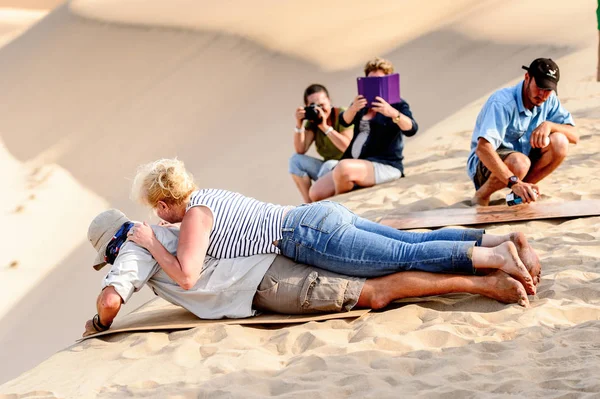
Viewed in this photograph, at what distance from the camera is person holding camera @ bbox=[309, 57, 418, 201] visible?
6.64 m

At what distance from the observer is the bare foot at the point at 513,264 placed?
146 inches

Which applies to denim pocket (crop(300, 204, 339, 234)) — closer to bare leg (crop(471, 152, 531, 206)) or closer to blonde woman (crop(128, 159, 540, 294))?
blonde woman (crop(128, 159, 540, 294))

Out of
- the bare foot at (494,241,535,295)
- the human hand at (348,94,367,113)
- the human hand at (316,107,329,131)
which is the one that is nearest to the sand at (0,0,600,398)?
the bare foot at (494,241,535,295)

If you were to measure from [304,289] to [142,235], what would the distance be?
2.76ft

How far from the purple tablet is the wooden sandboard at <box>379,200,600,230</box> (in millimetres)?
1191

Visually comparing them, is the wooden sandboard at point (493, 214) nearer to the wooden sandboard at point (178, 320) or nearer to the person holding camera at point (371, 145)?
the person holding camera at point (371, 145)

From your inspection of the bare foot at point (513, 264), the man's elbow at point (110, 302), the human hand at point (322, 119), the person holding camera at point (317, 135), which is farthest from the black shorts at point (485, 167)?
the man's elbow at point (110, 302)

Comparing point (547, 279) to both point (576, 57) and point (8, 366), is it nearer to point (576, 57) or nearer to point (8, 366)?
point (8, 366)

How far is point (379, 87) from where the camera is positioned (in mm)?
6574

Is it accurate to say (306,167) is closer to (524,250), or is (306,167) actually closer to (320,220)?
(320,220)

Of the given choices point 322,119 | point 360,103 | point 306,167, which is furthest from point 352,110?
point 306,167

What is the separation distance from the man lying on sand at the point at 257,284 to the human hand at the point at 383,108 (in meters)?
2.86

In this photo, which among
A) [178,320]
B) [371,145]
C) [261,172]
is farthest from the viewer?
[261,172]

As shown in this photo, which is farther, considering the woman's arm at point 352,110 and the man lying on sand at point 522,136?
the woman's arm at point 352,110
